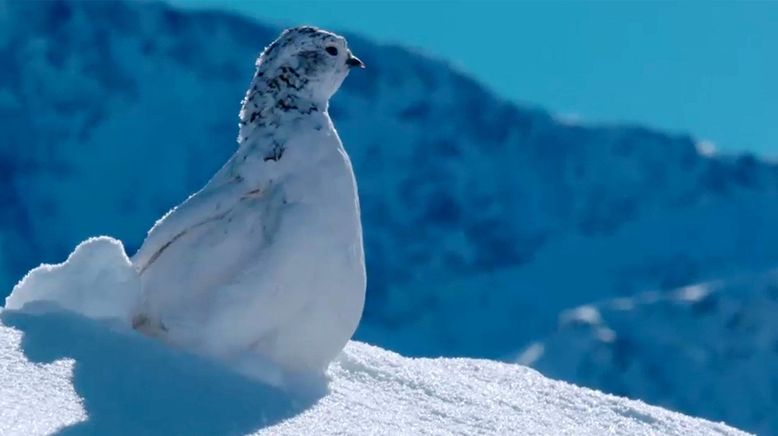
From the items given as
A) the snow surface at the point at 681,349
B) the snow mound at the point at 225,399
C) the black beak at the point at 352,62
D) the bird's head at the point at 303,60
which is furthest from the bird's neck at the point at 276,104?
the snow surface at the point at 681,349

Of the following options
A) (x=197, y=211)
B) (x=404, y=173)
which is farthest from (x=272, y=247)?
(x=404, y=173)

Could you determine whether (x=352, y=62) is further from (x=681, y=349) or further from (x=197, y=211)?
(x=681, y=349)

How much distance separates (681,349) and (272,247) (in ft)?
240

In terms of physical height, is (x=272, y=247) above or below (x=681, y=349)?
below

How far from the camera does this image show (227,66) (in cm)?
11625

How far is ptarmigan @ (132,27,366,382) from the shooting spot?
5688mm

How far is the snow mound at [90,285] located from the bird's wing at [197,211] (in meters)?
0.19

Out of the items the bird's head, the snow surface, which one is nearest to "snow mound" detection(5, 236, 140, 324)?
the bird's head

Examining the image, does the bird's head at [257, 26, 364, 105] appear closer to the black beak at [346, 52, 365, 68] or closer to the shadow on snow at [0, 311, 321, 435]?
the black beak at [346, 52, 365, 68]

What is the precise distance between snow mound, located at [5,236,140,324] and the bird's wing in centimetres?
19

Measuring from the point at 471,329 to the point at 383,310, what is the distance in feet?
35.0

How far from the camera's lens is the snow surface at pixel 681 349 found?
72.8 meters

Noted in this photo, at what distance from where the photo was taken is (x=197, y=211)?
5.88m

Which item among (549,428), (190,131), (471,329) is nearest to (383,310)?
(471,329)
